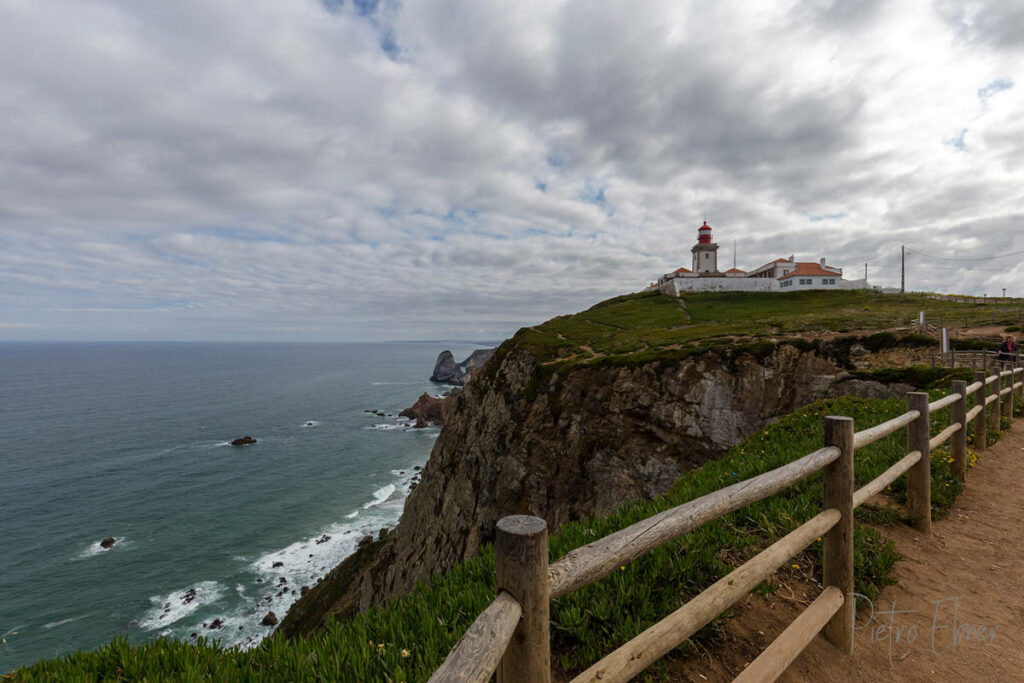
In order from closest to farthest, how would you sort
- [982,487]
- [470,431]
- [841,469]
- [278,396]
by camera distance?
[841,469]
[982,487]
[470,431]
[278,396]

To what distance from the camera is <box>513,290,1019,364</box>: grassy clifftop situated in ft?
104

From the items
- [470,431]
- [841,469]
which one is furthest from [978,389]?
[470,431]

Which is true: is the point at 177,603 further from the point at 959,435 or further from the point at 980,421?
the point at 980,421

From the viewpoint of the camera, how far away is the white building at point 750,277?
2874 inches

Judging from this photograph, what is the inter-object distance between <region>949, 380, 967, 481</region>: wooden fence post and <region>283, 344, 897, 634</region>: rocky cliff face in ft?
57.2

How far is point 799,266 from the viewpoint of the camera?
76.8 meters

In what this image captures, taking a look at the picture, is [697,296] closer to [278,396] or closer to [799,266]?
[799,266]

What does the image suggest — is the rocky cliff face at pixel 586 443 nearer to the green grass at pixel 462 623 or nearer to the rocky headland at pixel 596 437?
the rocky headland at pixel 596 437

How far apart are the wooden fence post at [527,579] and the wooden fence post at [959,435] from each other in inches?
338

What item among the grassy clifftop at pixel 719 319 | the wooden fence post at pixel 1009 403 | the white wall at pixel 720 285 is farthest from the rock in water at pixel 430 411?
the wooden fence post at pixel 1009 403

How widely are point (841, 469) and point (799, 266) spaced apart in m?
88.2

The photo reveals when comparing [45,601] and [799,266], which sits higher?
[799,266]

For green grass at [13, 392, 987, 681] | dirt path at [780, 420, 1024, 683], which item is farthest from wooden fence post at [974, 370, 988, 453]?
green grass at [13, 392, 987, 681]

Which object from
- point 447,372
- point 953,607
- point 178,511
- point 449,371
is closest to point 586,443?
point 953,607
